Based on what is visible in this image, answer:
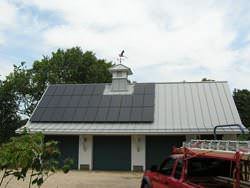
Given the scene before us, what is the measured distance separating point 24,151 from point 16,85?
3506cm

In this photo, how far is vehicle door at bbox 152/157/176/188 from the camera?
9432mm

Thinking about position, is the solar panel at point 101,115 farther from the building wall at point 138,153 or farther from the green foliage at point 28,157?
the green foliage at point 28,157

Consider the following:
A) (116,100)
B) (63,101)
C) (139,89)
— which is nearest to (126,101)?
(116,100)

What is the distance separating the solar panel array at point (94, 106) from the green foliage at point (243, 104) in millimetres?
14443

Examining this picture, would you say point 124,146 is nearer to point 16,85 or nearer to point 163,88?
point 163,88

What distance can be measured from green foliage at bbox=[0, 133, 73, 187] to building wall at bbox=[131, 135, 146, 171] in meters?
18.2

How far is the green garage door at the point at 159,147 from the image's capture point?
914 inches

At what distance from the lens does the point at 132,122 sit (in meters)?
23.6

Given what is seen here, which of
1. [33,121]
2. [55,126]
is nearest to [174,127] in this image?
[55,126]

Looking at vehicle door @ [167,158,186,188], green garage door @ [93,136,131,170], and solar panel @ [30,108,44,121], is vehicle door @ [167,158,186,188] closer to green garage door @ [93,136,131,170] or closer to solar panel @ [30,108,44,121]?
green garage door @ [93,136,131,170]

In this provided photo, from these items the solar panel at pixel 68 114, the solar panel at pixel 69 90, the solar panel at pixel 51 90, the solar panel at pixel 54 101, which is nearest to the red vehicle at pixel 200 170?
the solar panel at pixel 68 114

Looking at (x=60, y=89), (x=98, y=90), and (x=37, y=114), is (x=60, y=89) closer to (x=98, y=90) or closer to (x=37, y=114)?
(x=98, y=90)

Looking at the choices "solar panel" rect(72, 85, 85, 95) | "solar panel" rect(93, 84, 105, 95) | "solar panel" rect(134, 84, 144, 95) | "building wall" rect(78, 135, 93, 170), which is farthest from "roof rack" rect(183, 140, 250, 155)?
"solar panel" rect(72, 85, 85, 95)

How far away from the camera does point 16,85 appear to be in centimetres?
3872
